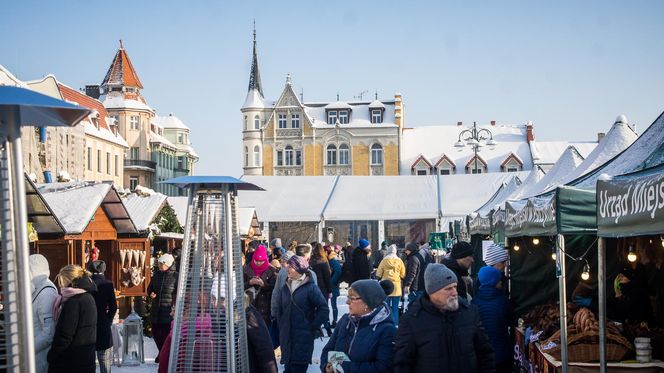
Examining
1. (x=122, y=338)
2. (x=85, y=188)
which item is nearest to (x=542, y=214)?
(x=122, y=338)

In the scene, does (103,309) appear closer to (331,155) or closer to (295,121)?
(331,155)

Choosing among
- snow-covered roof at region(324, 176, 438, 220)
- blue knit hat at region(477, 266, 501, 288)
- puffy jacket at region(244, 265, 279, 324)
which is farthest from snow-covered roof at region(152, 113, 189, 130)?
blue knit hat at region(477, 266, 501, 288)

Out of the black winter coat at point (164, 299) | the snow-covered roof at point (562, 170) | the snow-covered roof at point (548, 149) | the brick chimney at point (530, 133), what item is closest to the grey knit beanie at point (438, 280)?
the black winter coat at point (164, 299)

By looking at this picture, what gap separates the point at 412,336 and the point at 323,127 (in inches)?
2596

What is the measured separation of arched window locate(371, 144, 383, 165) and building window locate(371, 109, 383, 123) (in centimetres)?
198

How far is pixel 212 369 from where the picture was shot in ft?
26.5

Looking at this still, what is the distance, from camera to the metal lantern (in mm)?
12648

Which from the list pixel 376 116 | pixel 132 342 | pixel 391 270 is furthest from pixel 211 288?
pixel 376 116

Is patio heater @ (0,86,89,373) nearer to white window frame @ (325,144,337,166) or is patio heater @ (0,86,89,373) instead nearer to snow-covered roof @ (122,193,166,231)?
snow-covered roof @ (122,193,166,231)

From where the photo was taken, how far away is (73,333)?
7.02m

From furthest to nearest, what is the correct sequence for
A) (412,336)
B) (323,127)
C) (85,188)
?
(323,127) → (85,188) → (412,336)

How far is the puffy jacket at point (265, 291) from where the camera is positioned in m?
11.9

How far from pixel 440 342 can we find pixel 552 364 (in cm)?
309

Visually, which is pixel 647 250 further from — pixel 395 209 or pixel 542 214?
pixel 395 209
